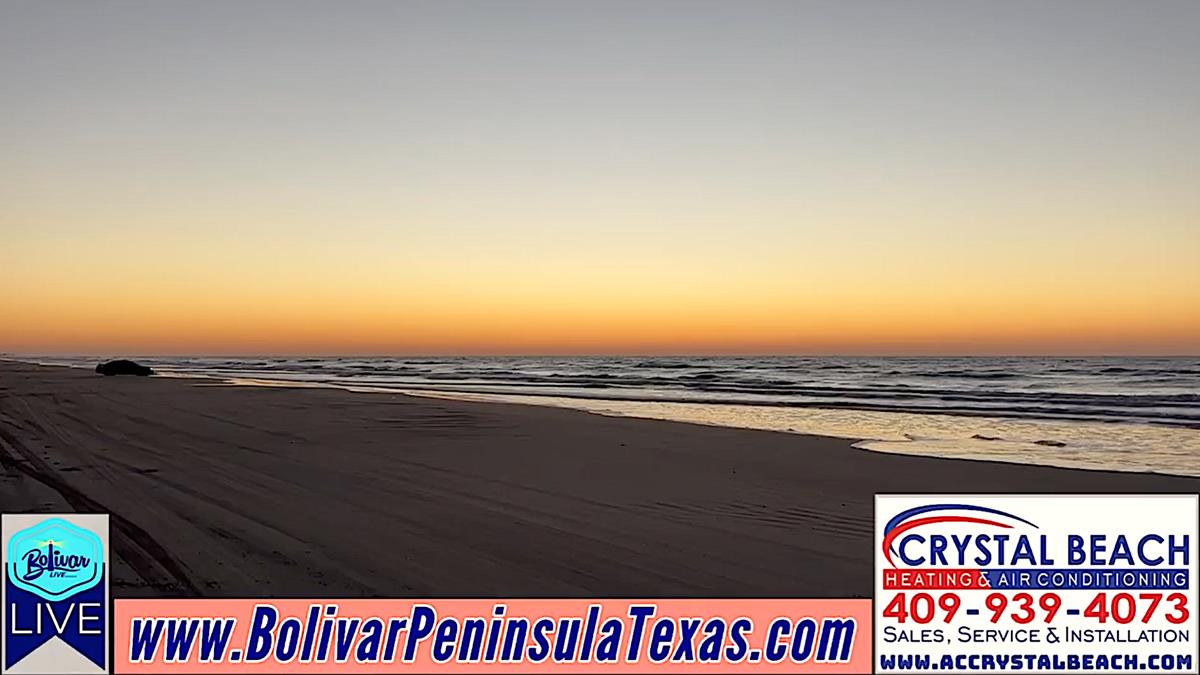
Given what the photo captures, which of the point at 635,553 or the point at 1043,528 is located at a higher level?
the point at 1043,528

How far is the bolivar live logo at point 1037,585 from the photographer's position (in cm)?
496

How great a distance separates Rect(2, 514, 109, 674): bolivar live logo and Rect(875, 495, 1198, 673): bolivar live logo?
438cm

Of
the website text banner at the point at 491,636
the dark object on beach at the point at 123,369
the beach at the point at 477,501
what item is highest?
the dark object on beach at the point at 123,369

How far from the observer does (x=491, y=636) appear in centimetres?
525

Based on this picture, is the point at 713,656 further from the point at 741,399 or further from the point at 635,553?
the point at 741,399

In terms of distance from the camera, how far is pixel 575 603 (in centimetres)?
573

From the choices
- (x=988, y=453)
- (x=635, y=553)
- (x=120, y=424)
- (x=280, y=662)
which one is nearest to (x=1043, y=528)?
(x=635, y=553)

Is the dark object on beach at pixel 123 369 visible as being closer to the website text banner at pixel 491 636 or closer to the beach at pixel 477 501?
the beach at pixel 477 501

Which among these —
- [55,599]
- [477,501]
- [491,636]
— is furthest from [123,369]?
[491,636]

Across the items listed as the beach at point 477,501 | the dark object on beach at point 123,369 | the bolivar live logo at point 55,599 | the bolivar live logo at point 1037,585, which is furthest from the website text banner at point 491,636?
the dark object on beach at point 123,369

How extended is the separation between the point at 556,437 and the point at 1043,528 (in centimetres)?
1089

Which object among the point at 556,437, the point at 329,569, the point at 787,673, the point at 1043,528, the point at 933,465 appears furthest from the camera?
the point at 556,437

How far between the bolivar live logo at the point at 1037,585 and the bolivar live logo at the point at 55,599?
4379mm

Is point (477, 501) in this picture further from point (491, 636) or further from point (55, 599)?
point (55, 599)
